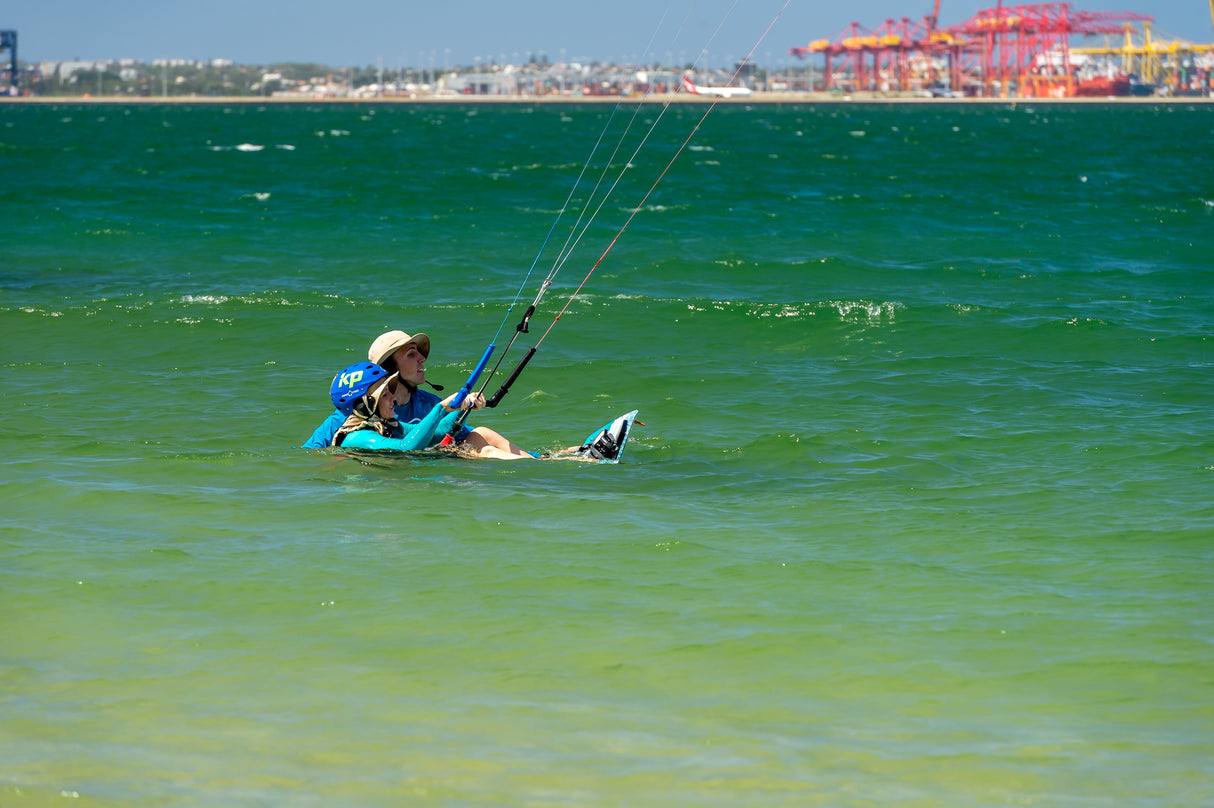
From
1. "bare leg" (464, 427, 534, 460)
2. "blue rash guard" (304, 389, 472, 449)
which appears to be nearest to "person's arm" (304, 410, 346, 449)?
"blue rash guard" (304, 389, 472, 449)

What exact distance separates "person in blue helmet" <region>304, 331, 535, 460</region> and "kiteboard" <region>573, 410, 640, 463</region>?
1.26 ft

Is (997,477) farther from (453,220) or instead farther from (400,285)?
(453,220)

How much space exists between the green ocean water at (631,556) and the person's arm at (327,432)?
3.3 inches

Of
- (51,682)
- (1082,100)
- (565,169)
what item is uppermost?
(1082,100)

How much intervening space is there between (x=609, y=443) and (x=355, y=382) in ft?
5.30

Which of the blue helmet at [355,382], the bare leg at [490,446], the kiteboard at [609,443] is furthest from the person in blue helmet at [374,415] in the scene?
the kiteboard at [609,443]

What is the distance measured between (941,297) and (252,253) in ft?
36.8

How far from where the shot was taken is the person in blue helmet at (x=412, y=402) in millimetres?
7945

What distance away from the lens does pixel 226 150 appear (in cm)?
5428

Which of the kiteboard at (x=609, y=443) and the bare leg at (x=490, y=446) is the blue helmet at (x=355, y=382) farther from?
the kiteboard at (x=609, y=443)

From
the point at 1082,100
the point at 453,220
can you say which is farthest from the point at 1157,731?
the point at 1082,100

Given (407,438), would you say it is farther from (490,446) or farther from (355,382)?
(490,446)

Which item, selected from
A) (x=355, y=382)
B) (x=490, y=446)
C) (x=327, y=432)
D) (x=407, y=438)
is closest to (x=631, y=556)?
(x=407, y=438)

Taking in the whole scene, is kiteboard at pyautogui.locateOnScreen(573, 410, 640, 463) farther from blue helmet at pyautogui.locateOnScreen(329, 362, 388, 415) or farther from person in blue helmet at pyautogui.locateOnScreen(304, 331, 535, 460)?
blue helmet at pyautogui.locateOnScreen(329, 362, 388, 415)
